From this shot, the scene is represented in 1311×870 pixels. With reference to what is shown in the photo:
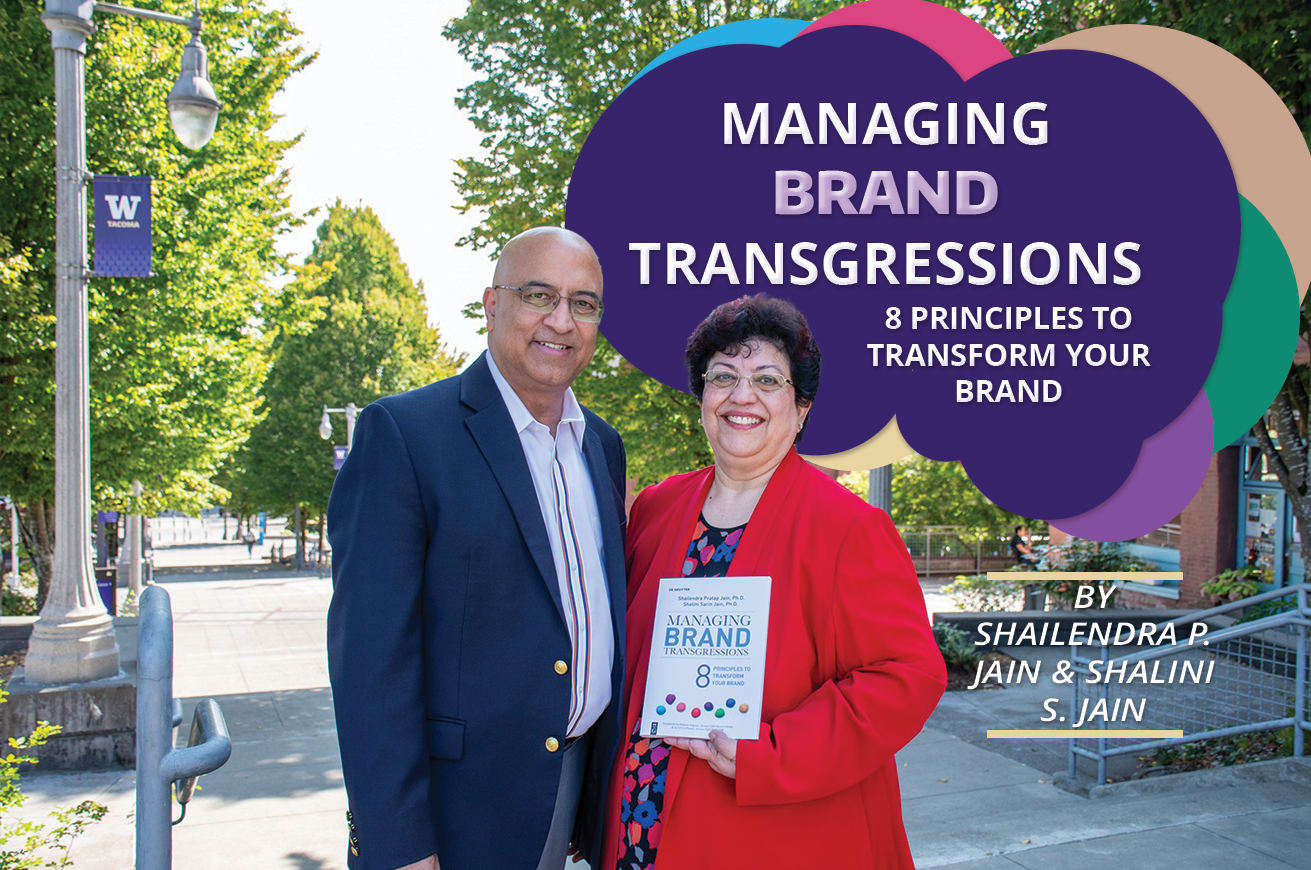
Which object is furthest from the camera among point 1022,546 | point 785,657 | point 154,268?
point 1022,546

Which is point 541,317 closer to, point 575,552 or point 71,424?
point 575,552

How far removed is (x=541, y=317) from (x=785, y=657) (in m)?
1.06

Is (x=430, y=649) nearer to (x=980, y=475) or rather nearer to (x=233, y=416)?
(x=980, y=475)

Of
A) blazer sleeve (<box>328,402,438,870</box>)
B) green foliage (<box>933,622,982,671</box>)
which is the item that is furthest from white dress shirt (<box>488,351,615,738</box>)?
green foliage (<box>933,622,982,671</box>)

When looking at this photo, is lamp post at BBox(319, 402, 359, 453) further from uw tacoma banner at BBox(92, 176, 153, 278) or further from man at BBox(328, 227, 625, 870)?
man at BBox(328, 227, 625, 870)

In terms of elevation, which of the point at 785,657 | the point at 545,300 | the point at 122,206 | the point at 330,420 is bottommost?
the point at 785,657

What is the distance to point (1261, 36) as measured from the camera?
6.89m

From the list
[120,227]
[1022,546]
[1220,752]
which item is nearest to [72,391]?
[120,227]

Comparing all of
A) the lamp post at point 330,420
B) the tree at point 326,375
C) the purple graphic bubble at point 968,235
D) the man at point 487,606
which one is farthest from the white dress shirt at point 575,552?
the tree at point 326,375

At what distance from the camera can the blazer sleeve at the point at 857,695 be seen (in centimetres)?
227

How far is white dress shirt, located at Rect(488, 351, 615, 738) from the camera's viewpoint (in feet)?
8.02

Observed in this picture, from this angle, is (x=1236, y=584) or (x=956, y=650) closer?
(x=956, y=650)

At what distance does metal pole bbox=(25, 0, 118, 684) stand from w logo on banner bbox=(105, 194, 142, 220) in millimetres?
282

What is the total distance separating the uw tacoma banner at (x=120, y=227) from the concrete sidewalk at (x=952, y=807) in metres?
4.06
